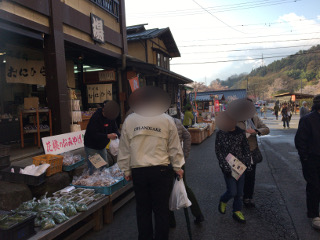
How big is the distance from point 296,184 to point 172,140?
14.1ft

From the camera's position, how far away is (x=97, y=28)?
820 centimetres

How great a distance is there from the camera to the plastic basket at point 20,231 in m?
2.62

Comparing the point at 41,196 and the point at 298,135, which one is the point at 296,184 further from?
A: the point at 41,196

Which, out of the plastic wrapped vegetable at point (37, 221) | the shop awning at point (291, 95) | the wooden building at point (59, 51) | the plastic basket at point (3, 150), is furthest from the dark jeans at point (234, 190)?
the shop awning at point (291, 95)

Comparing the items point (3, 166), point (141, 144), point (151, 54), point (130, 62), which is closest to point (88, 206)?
point (141, 144)

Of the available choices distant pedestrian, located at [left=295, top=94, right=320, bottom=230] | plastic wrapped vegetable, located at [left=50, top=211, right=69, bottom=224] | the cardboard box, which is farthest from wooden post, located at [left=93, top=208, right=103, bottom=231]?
the cardboard box

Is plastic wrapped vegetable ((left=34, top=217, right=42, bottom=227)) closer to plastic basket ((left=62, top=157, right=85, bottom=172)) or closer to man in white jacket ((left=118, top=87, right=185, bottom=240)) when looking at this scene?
man in white jacket ((left=118, top=87, right=185, bottom=240))

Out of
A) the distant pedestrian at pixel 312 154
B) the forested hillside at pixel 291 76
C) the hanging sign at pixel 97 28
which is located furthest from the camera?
the forested hillside at pixel 291 76

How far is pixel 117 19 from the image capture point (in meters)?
9.85

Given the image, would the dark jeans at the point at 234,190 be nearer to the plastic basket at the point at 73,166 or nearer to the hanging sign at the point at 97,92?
the plastic basket at the point at 73,166

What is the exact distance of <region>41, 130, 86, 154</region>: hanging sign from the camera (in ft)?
16.8

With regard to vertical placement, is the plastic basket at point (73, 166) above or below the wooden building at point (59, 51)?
below

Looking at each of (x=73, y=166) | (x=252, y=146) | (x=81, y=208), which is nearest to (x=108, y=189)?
(x=81, y=208)

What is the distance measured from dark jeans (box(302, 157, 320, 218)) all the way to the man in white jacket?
216cm
